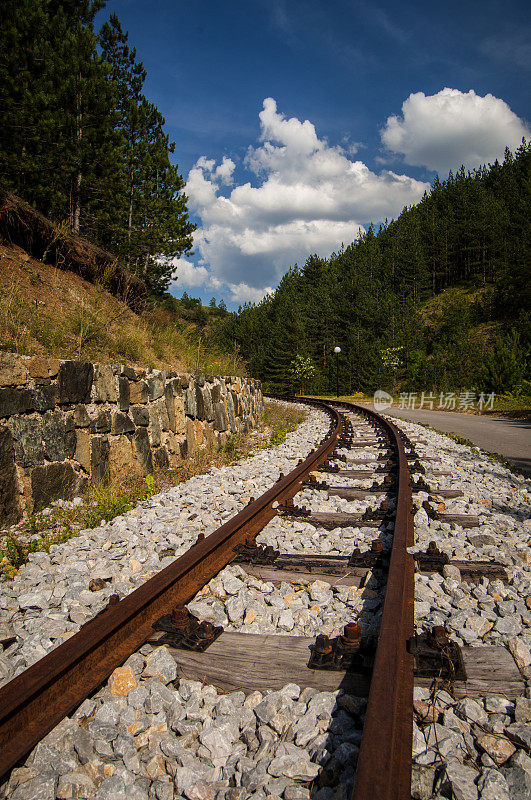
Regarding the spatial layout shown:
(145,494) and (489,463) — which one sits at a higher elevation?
(489,463)

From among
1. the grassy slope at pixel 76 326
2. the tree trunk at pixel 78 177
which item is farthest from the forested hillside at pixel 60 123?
the grassy slope at pixel 76 326

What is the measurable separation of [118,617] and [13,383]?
2617 millimetres

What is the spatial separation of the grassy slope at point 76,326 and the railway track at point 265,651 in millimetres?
3207

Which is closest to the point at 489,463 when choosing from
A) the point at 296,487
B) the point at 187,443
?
the point at 296,487

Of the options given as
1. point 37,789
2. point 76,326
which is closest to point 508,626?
point 37,789

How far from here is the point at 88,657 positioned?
1756 millimetres

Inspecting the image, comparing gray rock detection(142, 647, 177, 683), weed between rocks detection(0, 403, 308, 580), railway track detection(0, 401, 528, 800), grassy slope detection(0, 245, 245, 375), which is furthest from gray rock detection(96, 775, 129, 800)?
grassy slope detection(0, 245, 245, 375)

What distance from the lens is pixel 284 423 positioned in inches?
468

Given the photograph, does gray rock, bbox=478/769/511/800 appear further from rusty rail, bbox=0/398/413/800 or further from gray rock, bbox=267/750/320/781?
gray rock, bbox=267/750/320/781

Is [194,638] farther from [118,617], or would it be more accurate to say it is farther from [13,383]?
[13,383]

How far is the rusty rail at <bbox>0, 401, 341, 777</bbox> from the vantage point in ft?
4.70

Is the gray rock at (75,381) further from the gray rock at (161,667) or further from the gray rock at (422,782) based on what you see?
the gray rock at (422,782)

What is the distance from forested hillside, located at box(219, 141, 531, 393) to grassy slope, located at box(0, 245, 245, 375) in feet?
52.6

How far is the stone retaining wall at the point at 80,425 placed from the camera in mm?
3762
